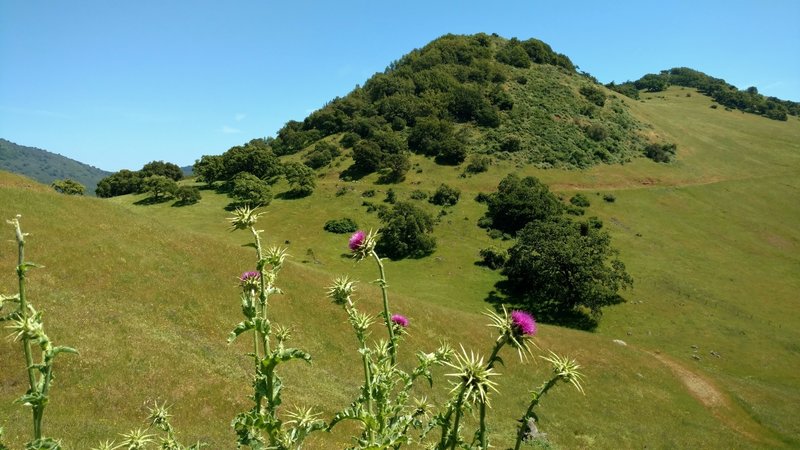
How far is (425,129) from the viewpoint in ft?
429

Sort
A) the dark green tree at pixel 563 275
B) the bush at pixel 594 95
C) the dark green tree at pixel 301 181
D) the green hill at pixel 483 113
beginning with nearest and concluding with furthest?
the dark green tree at pixel 563 275, the dark green tree at pixel 301 181, the green hill at pixel 483 113, the bush at pixel 594 95

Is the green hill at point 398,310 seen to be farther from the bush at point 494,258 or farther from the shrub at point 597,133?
the shrub at point 597,133

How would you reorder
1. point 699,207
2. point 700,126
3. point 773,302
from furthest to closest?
point 700,126, point 699,207, point 773,302

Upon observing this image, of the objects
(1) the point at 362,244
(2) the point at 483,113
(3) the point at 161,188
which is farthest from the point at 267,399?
(2) the point at 483,113

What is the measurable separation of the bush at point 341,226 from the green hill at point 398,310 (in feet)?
7.15

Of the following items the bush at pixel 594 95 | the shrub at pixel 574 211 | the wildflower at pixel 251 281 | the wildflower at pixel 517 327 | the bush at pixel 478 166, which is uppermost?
the bush at pixel 594 95

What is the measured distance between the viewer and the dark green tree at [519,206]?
294ft

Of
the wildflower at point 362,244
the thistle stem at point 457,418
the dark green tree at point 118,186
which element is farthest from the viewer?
the dark green tree at point 118,186

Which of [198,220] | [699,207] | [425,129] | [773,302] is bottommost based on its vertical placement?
[773,302]

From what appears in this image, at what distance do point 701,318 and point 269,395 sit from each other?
70.8 m

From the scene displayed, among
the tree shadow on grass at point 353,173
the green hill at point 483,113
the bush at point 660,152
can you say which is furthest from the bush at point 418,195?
the bush at point 660,152

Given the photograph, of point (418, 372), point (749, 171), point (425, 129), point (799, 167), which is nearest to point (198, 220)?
point (425, 129)

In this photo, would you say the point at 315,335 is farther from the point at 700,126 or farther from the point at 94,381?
the point at 700,126

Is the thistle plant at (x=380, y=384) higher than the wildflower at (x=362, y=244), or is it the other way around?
the wildflower at (x=362, y=244)
